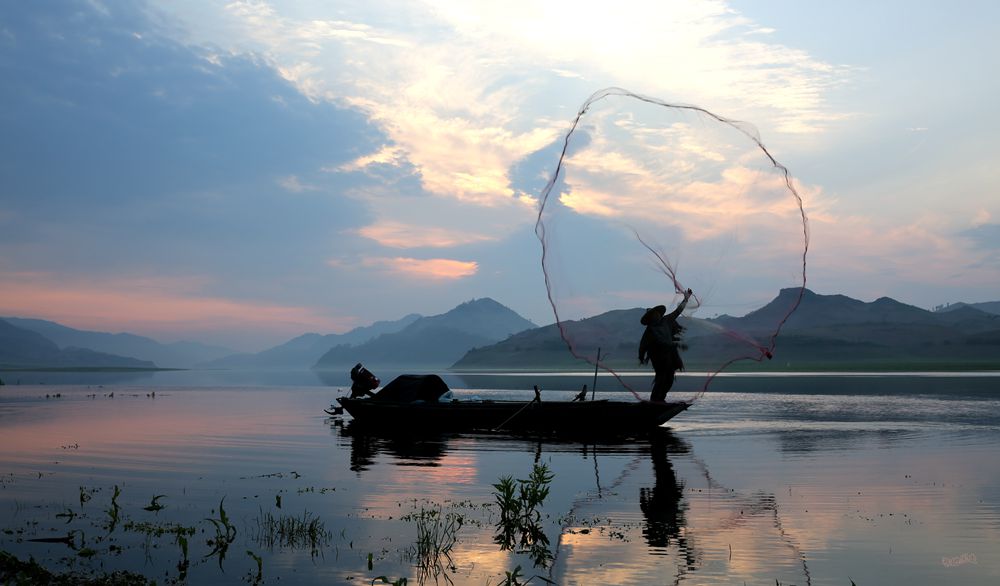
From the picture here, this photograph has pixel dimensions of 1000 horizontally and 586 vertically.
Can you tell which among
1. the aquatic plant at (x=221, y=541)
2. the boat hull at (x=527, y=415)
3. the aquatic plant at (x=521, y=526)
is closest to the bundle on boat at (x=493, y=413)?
the boat hull at (x=527, y=415)

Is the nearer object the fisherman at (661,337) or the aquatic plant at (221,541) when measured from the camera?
the aquatic plant at (221,541)

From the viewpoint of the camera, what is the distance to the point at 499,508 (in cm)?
2339

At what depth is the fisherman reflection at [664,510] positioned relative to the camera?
18203 mm

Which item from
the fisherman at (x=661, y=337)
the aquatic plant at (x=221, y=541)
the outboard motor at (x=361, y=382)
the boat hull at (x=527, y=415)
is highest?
the fisherman at (x=661, y=337)

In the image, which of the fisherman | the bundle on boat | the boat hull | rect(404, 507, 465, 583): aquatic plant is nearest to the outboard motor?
the bundle on boat

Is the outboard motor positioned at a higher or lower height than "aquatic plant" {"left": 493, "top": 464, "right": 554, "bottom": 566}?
higher

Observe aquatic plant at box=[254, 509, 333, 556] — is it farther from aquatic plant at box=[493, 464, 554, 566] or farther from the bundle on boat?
the bundle on boat

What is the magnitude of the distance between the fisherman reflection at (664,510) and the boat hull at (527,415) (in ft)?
34.5

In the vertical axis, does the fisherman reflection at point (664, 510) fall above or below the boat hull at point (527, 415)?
below

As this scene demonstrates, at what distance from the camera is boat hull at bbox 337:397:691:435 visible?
153 ft

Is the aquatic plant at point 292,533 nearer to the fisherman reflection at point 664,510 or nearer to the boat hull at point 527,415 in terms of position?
the fisherman reflection at point 664,510

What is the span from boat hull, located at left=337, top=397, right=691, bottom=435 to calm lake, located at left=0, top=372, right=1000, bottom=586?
6.29ft

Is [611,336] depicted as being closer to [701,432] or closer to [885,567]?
[701,432]

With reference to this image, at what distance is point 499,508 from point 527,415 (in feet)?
79.9
